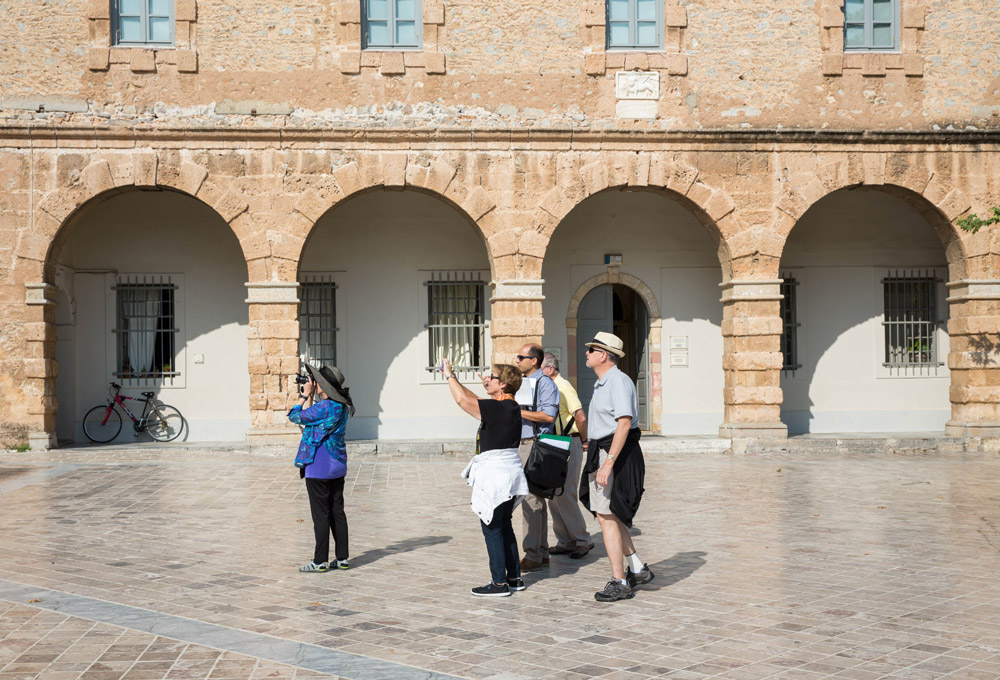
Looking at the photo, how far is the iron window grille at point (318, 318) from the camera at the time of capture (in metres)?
17.1

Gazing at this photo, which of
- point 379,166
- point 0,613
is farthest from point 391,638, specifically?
point 379,166

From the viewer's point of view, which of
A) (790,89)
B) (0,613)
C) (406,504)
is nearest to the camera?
(0,613)

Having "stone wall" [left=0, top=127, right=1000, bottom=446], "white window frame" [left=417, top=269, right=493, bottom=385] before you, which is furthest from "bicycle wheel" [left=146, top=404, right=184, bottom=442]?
"white window frame" [left=417, top=269, right=493, bottom=385]

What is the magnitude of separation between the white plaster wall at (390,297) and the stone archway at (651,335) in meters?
1.48

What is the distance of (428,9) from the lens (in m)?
15.4

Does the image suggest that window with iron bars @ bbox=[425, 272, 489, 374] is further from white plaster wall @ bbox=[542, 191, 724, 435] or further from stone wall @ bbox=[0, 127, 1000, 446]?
stone wall @ bbox=[0, 127, 1000, 446]

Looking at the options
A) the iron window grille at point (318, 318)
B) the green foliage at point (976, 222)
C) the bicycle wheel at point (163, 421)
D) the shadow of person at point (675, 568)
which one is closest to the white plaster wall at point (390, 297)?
the iron window grille at point (318, 318)

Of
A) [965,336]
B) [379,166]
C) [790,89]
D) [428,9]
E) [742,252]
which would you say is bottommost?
[965,336]

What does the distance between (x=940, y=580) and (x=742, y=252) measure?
30.1 feet

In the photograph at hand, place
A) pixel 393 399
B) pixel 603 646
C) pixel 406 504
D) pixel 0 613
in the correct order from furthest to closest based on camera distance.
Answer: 1. pixel 393 399
2. pixel 406 504
3. pixel 0 613
4. pixel 603 646

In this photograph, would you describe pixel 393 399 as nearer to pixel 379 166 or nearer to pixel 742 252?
pixel 379 166

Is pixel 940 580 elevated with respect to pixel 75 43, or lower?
lower

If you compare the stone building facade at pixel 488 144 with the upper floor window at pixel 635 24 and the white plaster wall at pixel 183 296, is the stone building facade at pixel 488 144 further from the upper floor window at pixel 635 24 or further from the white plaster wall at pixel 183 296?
the upper floor window at pixel 635 24

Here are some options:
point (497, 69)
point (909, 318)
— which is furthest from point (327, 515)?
point (909, 318)
